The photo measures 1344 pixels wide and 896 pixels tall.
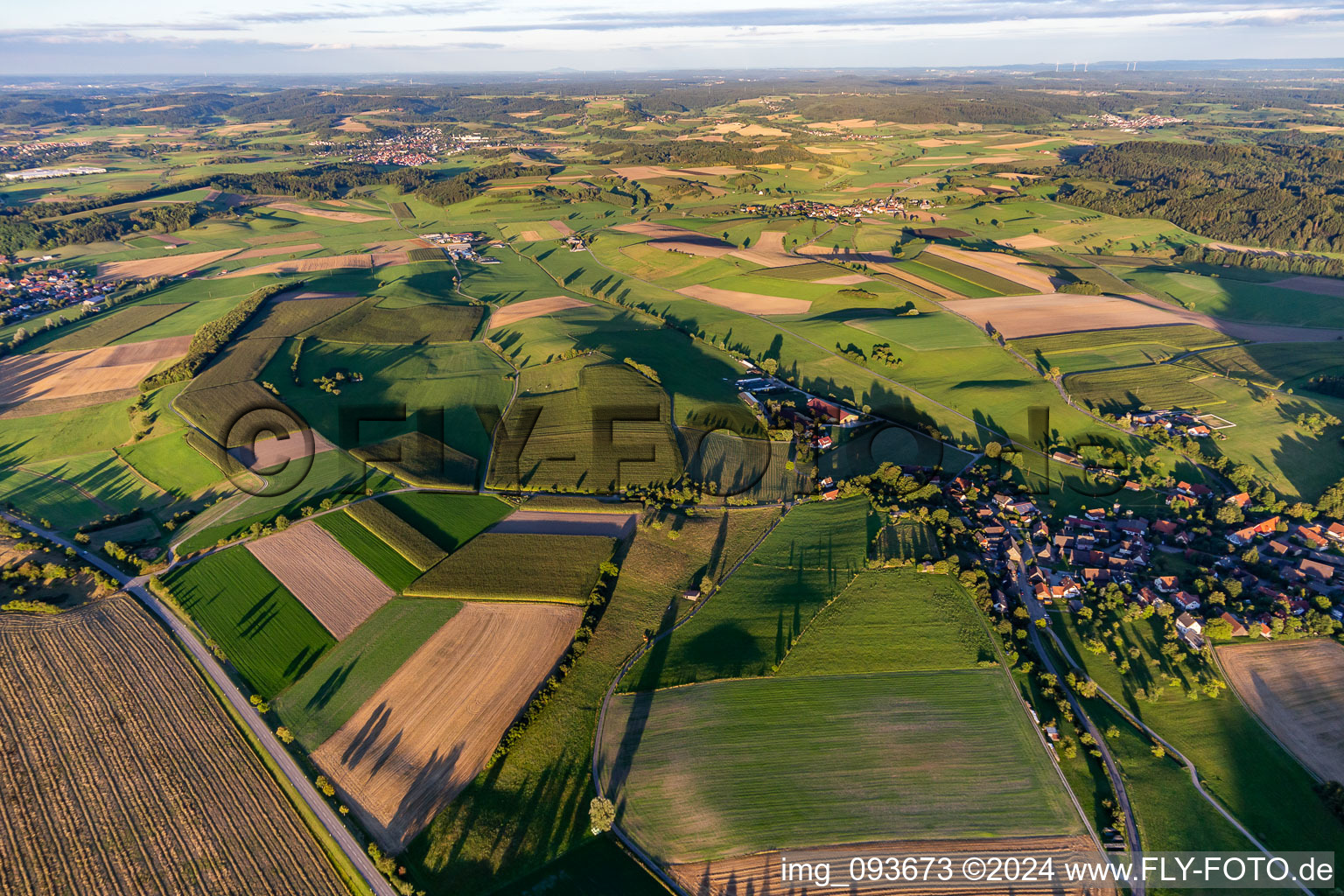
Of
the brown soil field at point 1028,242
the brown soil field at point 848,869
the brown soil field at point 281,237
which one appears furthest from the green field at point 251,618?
the brown soil field at point 1028,242

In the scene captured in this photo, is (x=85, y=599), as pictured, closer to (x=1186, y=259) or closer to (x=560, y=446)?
(x=560, y=446)

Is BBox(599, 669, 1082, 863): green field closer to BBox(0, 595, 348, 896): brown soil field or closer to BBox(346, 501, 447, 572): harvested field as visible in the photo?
BBox(0, 595, 348, 896): brown soil field

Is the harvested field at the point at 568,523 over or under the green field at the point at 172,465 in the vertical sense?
Result: under

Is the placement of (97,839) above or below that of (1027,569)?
below

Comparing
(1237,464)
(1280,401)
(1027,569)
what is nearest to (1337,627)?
(1027,569)

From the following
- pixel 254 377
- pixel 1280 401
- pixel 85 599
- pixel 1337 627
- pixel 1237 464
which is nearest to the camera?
pixel 1337 627

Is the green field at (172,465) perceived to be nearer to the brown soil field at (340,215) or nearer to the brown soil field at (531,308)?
the brown soil field at (531,308)
